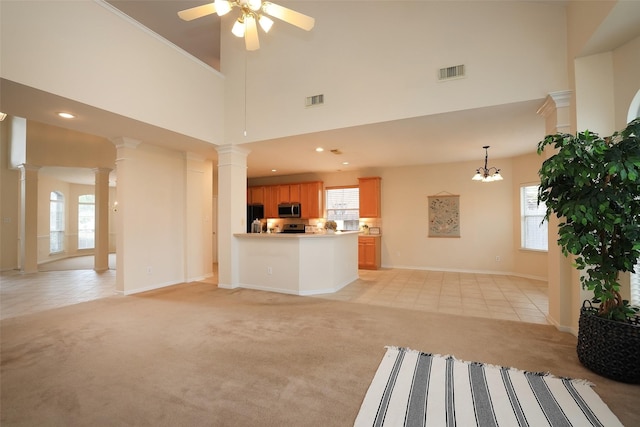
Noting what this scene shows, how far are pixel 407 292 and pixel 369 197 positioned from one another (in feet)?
10.5

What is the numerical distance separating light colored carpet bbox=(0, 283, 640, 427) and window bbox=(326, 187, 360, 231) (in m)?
4.15

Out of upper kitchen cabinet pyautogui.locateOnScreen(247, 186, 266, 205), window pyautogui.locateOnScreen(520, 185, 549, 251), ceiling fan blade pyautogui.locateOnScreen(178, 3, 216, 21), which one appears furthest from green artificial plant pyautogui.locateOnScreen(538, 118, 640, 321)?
upper kitchen cabinet pyautogui.locateOnScreen(247, 186, 266, 205)

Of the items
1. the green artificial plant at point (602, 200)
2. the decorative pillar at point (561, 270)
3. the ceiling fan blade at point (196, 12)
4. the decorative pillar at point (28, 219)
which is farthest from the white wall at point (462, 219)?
the decorative pillar at point (28, 219)

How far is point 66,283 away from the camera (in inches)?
229

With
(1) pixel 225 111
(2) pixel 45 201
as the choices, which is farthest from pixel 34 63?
(2) pixel 45 201

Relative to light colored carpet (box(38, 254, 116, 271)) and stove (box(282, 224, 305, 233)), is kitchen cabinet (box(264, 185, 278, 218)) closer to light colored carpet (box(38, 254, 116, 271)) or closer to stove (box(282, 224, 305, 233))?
stove (box(282, 224, 305, 233))

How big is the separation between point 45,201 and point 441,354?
39.7 feet

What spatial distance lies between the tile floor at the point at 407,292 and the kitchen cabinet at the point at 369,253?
1.64ft

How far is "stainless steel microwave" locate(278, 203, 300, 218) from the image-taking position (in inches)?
324

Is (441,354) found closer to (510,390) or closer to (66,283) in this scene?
(510,390)

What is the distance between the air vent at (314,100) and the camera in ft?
14.5

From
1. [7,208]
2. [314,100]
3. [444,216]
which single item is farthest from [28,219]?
[444,216]

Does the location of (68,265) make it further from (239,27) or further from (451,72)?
(451,72)

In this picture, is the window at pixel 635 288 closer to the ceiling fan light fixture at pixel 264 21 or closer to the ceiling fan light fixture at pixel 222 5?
the ceiling fan light fixture at pixel 264 21
